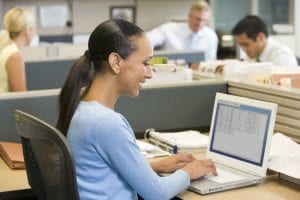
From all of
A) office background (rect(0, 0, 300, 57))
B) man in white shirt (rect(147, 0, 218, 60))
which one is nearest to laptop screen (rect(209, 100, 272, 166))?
man in white shirt (rect(147, 0, 218, 60))

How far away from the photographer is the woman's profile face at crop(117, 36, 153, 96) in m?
1.83

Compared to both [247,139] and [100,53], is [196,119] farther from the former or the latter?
[100,53]

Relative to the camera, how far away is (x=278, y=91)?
2514 millimetres

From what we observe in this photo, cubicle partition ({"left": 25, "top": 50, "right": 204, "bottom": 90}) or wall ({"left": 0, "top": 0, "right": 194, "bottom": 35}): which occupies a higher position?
wall ({"left": 0, "top": 0, "right": 194, "bottom": 35})

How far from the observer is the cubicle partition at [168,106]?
2.73 metres

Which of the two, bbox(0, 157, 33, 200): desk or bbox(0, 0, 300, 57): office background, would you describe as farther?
bbox(0, 0, 300, 57): office background

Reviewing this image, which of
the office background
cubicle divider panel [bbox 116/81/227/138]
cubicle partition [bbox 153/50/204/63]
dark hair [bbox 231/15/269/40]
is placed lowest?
cubicle divider panel [bbox 116/81/227/138]

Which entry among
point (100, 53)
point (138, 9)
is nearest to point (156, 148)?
point (100, 53)

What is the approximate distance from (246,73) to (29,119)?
1.52 meters

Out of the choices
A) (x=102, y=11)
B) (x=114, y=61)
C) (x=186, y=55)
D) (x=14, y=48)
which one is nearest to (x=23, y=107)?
(x=114, y=61)

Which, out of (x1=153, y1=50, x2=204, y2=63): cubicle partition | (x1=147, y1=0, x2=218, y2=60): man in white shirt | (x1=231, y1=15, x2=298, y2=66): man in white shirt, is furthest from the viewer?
(x1=147, y1=0, x2=218, y2=60): man in white shirt

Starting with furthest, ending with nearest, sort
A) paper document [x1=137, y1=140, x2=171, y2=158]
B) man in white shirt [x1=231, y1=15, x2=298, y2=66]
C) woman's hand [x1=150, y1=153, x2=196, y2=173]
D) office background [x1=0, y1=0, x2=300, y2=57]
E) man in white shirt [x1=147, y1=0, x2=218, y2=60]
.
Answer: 1. office background [x1=0, y1=0, x2=300, y2=57]
2. man in white shirt [x1=147, y1=0, x2=218, y2=60]
3. man in white shirt [x1=231, y1=15, x2=298, y2=66]
4. paper document [x1=137, y1=140, x2=171, y2=158]
5. woman's hand [x1=150, y1=153, x2=196, y2=173]

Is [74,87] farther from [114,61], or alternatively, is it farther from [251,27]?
[251,27]

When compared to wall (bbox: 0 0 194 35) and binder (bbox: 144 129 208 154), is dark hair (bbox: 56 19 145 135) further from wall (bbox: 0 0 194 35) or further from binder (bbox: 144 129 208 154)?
wall (bbox: 0 0 194 35)
